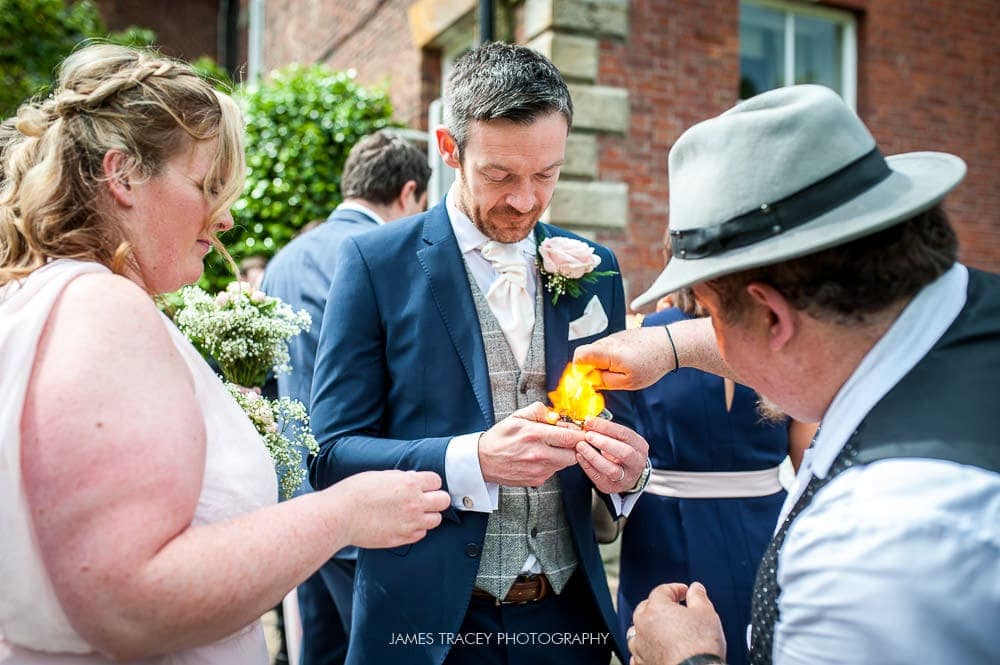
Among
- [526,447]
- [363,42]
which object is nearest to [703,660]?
[526,447]

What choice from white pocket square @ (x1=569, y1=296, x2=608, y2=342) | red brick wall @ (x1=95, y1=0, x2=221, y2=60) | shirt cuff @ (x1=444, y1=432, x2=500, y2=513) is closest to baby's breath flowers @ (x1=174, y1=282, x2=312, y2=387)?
shirt cuff @ (x1=444, y1=432, x2=500, y2=513)

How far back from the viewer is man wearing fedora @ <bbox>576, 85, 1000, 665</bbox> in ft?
3.91

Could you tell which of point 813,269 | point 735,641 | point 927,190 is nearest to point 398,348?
point 813,269

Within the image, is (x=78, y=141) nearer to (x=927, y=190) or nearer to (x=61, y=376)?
(x=61, y=376)

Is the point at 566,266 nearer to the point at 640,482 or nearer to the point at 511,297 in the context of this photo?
the point at 511,297

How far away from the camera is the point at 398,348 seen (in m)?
2.26

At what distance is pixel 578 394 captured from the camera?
2.21 meters

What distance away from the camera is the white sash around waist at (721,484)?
3025 millimetres

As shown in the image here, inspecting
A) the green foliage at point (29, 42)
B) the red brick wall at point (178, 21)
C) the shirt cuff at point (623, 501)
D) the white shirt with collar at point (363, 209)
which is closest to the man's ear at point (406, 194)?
the white shirt with collar at point (363, 209)

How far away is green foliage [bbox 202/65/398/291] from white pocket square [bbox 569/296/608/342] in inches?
238

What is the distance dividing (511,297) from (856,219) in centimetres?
120

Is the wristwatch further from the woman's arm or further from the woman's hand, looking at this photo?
the woman's arm

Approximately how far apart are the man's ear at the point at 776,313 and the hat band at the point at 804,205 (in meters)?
0.09

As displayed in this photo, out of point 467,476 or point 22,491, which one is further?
point 467,476
